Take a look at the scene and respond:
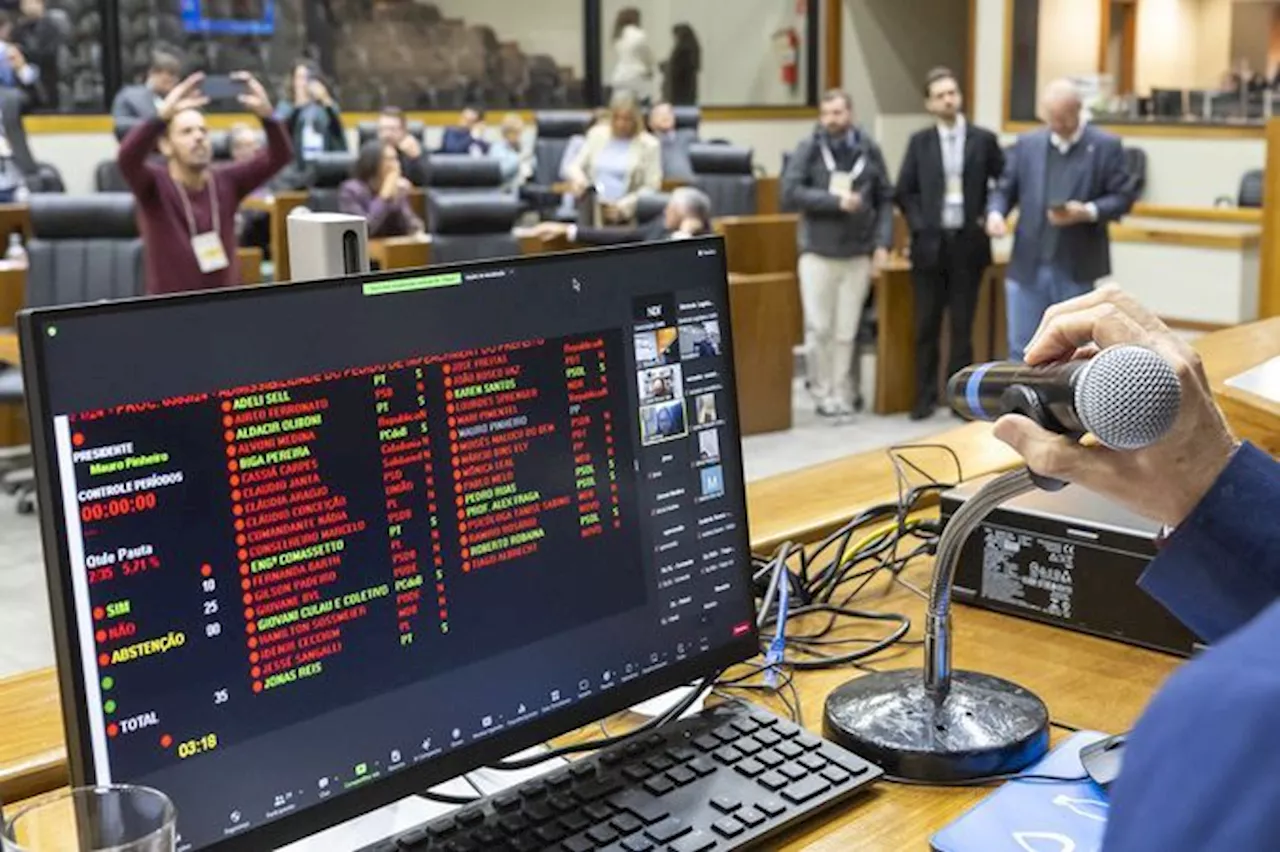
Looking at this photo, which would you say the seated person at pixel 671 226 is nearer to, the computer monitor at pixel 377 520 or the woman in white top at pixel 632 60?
the computer monitor at pixel 377 520

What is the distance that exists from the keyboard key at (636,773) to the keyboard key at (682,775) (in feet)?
0.06

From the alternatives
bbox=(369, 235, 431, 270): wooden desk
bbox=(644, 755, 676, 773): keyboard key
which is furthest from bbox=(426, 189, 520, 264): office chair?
bbox=(644, 755, 676, 773): keyboard key

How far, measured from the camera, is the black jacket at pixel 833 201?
6.84m

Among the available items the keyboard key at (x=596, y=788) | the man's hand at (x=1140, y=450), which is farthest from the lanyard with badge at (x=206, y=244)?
the man's hand at (x=1140, y=450)

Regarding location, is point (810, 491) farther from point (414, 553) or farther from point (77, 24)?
point (77, 24)

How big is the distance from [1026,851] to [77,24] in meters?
10.1

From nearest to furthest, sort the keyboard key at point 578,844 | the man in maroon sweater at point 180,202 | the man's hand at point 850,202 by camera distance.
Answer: the keyboard key at point 578,844 < the man in maroon sweater at point 180,202 < the man's hand at point 850,202

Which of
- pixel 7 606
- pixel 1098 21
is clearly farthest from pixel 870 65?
pixel 7 606

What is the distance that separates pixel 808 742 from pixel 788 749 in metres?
0.02

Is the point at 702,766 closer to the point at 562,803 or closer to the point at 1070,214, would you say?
the point at 562,803

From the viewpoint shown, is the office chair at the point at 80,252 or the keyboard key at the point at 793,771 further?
the office chair at the point at 80,252

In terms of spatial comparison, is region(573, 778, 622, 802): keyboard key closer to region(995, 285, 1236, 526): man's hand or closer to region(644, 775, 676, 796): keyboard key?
region(644, 775, 676, 796): keyboard key

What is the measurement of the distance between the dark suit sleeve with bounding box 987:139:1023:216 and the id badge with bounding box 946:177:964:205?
28 cm

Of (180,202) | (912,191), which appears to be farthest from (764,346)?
(180,202)
